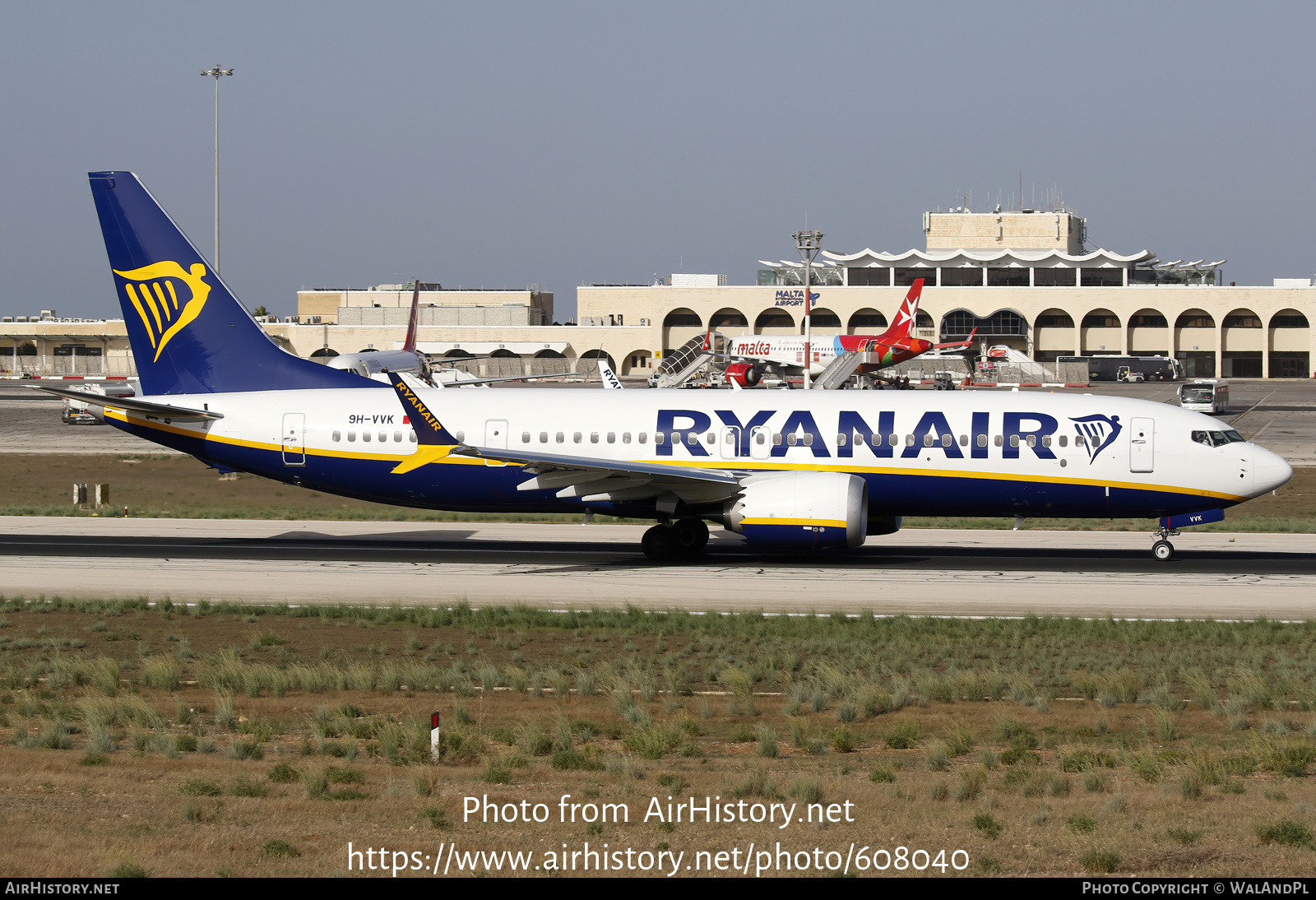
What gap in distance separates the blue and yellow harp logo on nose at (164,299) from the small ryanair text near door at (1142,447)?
947 inches

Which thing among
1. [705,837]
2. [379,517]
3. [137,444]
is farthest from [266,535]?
[137,444]

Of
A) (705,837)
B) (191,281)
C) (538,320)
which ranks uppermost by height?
(538,320)

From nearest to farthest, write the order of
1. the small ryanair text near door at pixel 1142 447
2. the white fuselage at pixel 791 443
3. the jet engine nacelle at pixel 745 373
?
the small ryanair text near door at pixel 1142 447 < the white fuselage at pixel 791 443 < the jet engine nacelle at pixel 745 373

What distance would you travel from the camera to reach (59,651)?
2094 centimetres

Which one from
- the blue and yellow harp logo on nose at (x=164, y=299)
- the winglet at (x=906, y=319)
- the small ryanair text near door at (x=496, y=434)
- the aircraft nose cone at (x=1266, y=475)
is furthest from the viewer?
the winglet at (x=906, y=319)

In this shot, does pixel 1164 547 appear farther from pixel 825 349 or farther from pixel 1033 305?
pixel 1033 305

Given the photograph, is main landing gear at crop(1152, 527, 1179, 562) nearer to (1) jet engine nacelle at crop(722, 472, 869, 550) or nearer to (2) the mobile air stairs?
(1) jet engine nacelle at crop(722, 472, 869, 550)

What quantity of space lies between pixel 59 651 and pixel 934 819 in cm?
1535

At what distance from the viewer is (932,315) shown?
525ft

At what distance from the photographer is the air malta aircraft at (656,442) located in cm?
3009

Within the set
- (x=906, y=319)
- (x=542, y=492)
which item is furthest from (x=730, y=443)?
(x=906, y=319)

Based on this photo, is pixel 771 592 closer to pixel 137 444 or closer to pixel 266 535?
pixel 266 535

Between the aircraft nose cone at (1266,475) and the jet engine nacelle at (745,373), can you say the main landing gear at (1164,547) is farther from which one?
the jet engine nacelle at (745,373)

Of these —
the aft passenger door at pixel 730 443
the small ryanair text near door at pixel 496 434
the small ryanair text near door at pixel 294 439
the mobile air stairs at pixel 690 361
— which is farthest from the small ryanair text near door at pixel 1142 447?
the mobile air stairs at pixel 690 361
